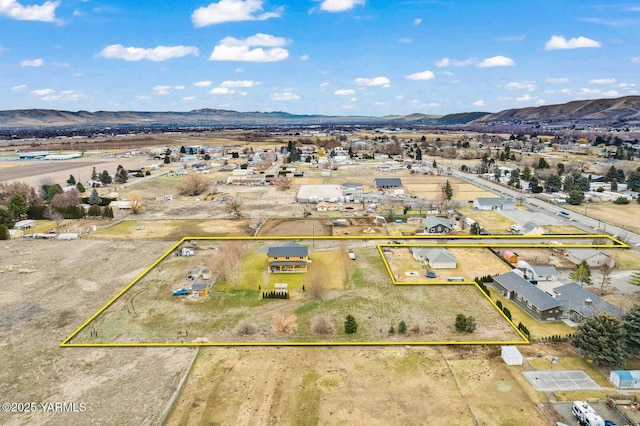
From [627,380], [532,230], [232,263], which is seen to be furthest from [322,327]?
[532,230]

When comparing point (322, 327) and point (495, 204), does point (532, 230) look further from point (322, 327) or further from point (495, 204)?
point (322, 327)

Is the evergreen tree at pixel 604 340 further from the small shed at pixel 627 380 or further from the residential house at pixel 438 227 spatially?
the residential house at pixel 438 227

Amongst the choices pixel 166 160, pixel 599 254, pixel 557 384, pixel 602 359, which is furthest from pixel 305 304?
pixel 166 160

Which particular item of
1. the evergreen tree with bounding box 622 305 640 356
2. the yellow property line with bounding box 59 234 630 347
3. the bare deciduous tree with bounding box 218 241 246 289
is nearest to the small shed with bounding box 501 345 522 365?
the yellow property line with bounding box 59 234 630 347

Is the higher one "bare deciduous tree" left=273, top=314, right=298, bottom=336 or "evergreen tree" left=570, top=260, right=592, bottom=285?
"evergreen tree" left=570, top=260, right=592, bottom=285

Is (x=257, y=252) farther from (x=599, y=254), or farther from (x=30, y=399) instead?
(x=599, y=254)

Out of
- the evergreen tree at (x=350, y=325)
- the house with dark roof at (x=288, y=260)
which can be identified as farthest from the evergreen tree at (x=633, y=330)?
the house with dark roof at (x=288, y=260)

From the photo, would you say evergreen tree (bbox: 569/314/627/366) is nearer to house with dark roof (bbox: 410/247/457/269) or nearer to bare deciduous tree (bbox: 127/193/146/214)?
house with dark roof (bbox: 410/247/457/269)
